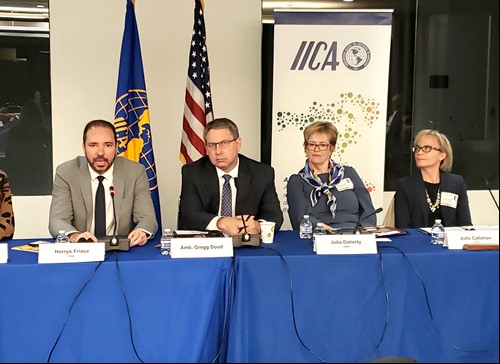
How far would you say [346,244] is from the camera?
2352 millimetres

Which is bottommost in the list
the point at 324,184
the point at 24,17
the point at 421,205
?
the point at 421,205

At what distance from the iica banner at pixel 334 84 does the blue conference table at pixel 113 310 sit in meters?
2.24

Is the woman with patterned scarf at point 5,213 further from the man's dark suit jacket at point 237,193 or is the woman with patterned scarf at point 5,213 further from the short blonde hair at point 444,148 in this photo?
the short blonde hair at point 444,148

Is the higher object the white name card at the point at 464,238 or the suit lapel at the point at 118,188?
the suit lapel at the point at 118,188

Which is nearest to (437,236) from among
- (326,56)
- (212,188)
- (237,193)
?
(237,193)

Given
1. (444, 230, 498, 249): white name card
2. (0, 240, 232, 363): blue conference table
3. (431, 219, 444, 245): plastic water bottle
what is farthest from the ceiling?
(444, 230, 498, 249): white name card

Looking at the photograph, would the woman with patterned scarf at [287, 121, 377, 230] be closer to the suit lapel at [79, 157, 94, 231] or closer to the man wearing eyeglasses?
the man wearing eyeglasses

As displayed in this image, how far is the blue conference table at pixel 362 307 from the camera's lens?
7.35 ft

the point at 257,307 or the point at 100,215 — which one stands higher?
the point at 100,215

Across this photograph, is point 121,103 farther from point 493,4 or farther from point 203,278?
point 493,4

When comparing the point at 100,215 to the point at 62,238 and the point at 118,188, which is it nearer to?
the point at 118,188

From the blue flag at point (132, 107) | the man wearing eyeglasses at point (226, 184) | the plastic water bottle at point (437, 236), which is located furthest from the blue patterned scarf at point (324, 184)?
the blue flag at point (132, 107)

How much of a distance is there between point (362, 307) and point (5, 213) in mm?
1775

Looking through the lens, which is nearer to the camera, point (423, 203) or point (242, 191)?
point (242, 191)
